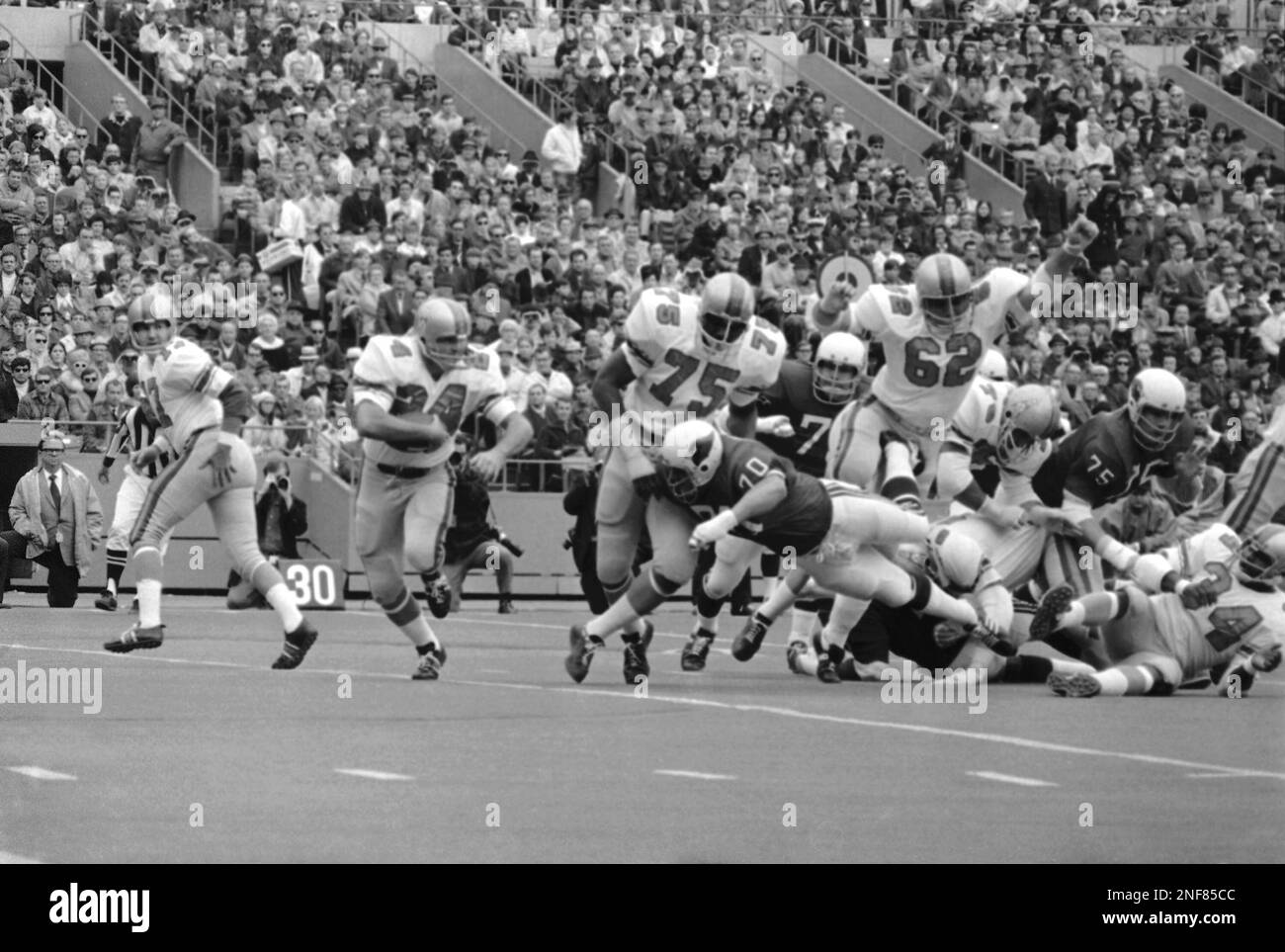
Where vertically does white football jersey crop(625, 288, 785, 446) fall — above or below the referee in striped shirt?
above

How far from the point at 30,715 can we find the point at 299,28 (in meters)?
17.0

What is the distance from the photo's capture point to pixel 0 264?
22000 mm

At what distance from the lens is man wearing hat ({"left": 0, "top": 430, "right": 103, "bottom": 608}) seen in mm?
19766

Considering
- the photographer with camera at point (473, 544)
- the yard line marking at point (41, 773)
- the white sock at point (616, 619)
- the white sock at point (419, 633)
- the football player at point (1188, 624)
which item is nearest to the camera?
the yard line marking at point (41, 773)

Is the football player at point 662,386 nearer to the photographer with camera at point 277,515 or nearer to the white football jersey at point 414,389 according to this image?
the white football jersey at point 414,389

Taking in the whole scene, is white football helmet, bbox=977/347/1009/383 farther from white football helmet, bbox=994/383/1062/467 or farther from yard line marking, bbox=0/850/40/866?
yard line marking, bbox=0/850/40/866

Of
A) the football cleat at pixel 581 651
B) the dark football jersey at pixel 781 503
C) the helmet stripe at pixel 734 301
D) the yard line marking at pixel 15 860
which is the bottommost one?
the yard line marking at pixel 15 860

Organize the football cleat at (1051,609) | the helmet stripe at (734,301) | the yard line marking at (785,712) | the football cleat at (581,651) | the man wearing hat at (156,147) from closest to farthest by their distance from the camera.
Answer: the yard line marking at (785,712) < the football cleat at (1051,609) < the football cleat at (581,651) < the helmet stripe at (734,301) < the man wearing hat at (156,147)

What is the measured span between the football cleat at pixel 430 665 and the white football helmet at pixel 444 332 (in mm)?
1553

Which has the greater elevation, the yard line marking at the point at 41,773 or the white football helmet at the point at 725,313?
the white football helmet at the point at 725,313

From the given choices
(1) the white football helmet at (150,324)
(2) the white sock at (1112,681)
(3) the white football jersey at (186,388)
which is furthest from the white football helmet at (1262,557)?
(1) the white football helmet at (150,324)

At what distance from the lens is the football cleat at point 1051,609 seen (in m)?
13.3

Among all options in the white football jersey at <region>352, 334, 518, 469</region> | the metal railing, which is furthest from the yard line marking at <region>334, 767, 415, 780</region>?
the metal railing

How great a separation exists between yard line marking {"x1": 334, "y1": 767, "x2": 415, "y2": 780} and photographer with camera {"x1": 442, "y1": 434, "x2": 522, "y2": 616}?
11.1 m
